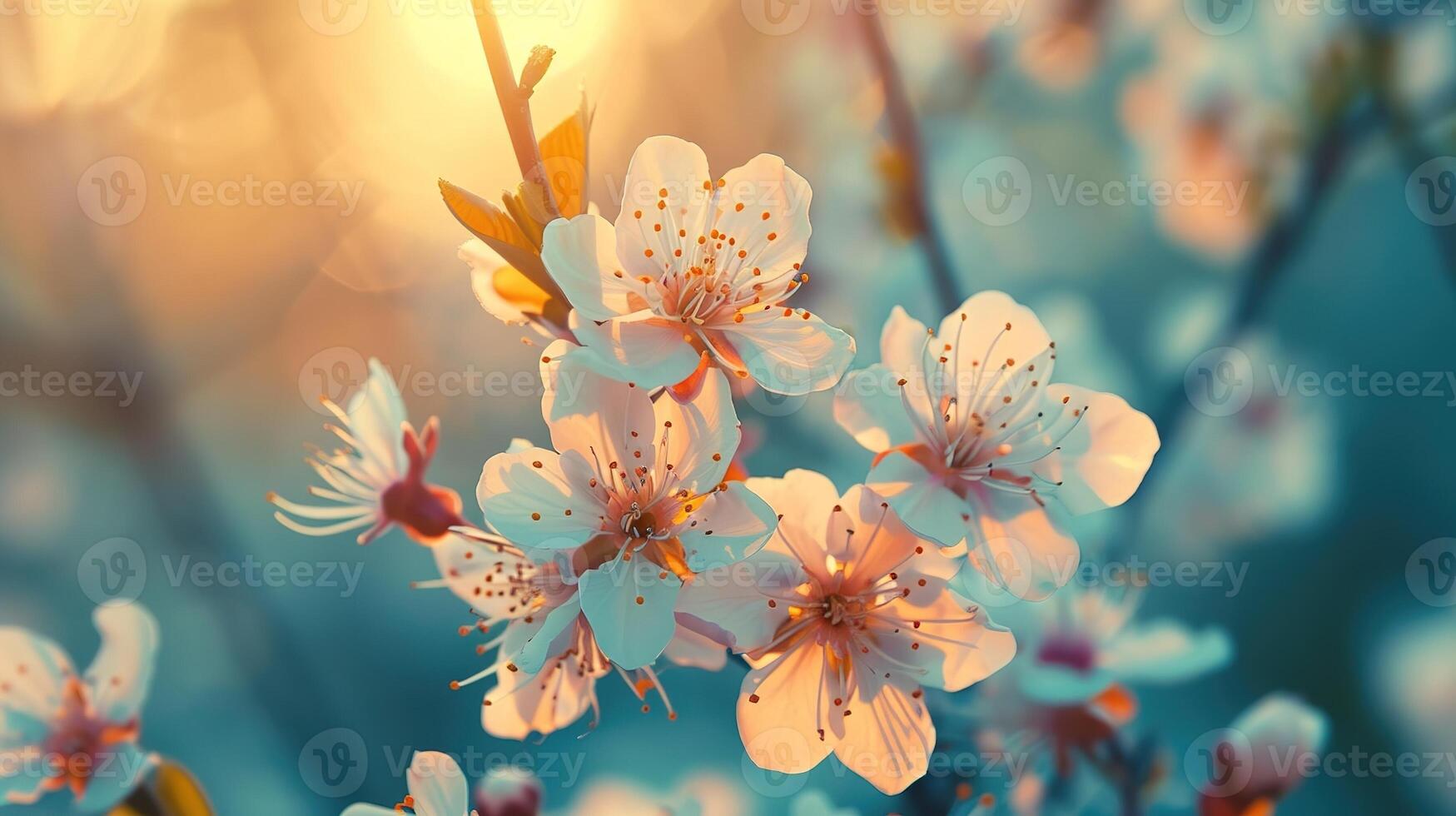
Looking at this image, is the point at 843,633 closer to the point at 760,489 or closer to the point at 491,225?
the point at 760,489

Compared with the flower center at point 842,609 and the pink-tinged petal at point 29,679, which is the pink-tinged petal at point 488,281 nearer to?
the flower center at point 842,609

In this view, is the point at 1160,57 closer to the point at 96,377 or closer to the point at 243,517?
the point at 243,517

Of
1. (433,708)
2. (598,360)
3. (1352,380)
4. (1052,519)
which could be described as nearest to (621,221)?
(598,360)

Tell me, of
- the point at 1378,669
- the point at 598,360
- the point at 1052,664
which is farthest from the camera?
the point at 1378,669

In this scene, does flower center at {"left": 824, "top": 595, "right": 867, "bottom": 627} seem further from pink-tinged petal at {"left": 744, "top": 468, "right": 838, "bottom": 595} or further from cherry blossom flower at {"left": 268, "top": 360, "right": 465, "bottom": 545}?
cherry blossom flower at {"left": 268, "top": 360, "right": 465, "bottom": 545}

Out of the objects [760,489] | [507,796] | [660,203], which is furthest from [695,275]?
[507,796]

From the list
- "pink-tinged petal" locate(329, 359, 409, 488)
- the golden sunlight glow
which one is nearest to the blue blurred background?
the golden sunlight glow

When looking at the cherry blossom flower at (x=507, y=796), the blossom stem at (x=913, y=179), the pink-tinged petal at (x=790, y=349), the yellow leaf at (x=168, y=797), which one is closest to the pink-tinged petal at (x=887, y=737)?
the pink-tinged petal at (x=790, y=349)
